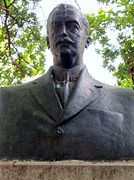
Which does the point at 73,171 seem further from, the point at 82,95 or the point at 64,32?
the point at 64,32

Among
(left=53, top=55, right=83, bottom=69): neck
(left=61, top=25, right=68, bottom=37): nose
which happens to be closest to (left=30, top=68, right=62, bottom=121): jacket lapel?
(left=53, top=55, right=83, bottom=69): neck

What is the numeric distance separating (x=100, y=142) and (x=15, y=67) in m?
6.21

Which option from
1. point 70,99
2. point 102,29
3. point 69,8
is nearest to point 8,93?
point 70,99

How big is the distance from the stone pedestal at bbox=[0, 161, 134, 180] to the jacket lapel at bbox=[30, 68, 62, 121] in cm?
39

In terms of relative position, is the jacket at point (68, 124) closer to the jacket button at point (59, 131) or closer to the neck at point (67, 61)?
the jacket button at point (59, 131)

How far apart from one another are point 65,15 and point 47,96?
2.25 feet

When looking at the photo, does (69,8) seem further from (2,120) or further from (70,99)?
(2,120)

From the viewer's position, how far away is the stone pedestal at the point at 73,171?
253 cm

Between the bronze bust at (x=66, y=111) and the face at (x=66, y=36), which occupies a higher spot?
the face at (x=66, y=36)

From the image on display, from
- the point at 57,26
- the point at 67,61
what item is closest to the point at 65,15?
the point at 57,26

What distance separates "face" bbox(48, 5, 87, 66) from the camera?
3070 millimetres

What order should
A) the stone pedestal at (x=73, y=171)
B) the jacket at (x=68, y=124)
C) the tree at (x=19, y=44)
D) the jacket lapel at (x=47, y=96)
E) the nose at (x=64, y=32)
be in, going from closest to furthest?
the stone pedestal at (x=73, y=171), the jacket at (x=68, y=124), the jacket lapel at (x=47, y=96), the nose at (x=64, y=32), the tree at (x=19, y=44)

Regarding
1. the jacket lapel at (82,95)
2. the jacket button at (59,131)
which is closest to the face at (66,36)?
the jacket lapel at (82,95)

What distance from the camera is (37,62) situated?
30.1 ft
